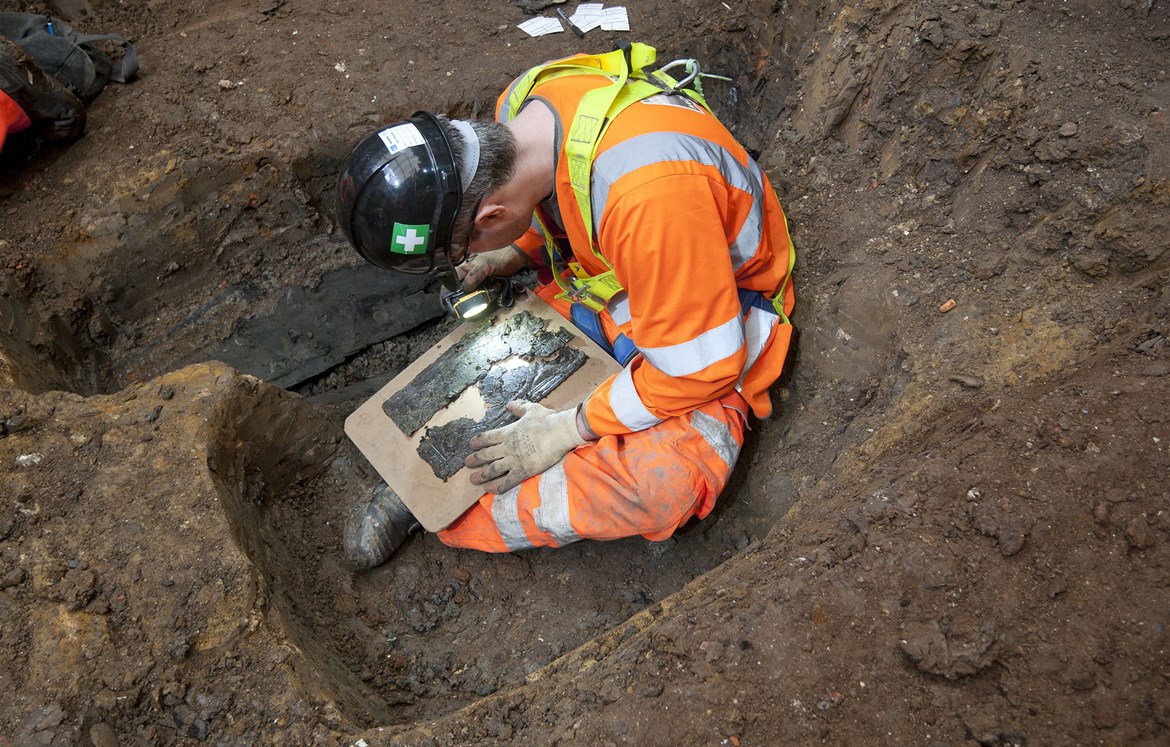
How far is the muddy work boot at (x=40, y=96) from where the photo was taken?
119 inches

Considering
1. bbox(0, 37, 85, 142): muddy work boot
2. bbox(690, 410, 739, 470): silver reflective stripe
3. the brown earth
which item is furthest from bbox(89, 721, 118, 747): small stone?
bbox(0, 37, 85, 142): muddy work boot

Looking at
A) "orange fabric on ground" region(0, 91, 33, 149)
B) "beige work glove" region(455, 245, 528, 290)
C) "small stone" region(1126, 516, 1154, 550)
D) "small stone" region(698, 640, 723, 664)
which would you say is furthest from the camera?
"beige work glove" region(455, 245, 528, 290)

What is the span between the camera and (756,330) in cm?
256

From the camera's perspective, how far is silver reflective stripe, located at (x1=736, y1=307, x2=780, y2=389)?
2531mm

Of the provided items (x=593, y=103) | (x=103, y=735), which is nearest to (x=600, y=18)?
(x=593, y=103)

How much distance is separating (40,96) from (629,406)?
298 cm

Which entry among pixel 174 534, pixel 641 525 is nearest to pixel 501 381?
pixel 641 525

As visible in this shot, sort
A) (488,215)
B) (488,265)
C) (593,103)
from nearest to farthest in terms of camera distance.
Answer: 1. (593,103)
2. (488,215)
3. (488,265)

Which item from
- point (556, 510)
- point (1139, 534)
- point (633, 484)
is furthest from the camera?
point (556, 510)

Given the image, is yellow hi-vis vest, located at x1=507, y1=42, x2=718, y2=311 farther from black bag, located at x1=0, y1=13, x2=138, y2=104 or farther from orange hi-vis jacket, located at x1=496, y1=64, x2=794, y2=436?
black bag, located at x1=0, y1=13, x2=138, y2=104

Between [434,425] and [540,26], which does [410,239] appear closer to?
[434,425]

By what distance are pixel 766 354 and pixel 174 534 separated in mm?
2021

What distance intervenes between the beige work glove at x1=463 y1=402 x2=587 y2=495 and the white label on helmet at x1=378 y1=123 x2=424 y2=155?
106cm

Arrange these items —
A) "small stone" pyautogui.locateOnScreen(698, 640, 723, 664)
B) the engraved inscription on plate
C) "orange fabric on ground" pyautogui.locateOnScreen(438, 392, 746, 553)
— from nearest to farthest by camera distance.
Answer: "small stone" pyautogui.locateOnScreen(698, 640, 723, 664)
"orange fabric on ground" pyautogui.locateOnScreen(438, 392, 746, 553)
the engraved inscription on plate
